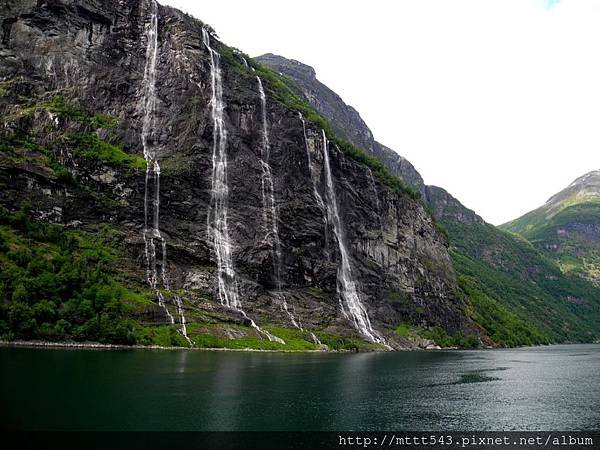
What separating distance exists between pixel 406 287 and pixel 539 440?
345 feet

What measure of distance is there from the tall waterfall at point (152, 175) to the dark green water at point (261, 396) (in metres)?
28.9

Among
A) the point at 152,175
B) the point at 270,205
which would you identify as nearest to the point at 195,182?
the point at 152,175

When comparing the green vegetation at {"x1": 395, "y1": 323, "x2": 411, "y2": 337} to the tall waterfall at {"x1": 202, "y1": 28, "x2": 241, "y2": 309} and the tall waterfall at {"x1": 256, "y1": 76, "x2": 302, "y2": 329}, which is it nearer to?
the tall waterfall at {"x1": 256, "y1": 76, "x2": 302, "y2": 329}

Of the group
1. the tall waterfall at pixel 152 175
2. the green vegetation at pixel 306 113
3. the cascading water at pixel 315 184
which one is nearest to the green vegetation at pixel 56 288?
the tall waterfall at pixel 152 175

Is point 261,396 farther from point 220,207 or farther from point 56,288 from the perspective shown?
point 220,207

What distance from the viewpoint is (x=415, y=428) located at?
32.6 metres

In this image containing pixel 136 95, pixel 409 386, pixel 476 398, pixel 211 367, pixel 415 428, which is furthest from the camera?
pixel 136 95

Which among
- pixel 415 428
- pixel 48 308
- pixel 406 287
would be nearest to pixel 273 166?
pixel 406 287

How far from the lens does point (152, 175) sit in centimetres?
10550

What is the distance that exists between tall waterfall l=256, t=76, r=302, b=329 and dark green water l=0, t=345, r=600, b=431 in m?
41.9

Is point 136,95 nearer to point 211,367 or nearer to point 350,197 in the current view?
point 350,197

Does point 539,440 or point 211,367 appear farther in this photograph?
point 211,367

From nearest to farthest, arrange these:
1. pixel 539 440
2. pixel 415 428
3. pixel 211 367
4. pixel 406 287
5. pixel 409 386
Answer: pixel 539 440, pixel 415 428, pixel 409 386, pixel 211 367, pixel 406 287

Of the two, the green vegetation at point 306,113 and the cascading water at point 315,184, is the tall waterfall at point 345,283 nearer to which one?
the cascading water at point 315,184
